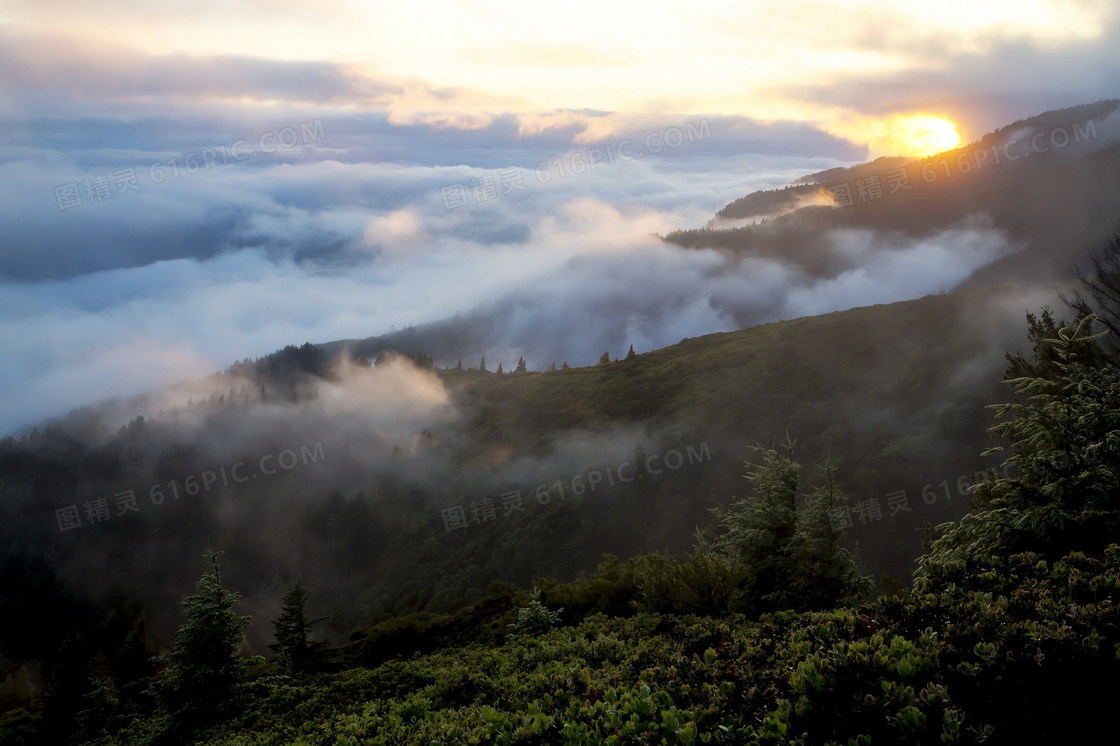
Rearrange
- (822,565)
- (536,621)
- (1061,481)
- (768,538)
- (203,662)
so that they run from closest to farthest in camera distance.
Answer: (1061,481)
(822,565)
(768,538)
(203,662)
(536,621)

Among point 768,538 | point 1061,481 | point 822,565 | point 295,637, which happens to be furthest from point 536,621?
point 295,637

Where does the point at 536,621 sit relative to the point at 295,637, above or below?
above

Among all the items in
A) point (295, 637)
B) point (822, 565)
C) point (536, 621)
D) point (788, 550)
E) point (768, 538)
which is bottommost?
point (295, 637)

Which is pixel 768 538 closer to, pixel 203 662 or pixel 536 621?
pixel 536 621

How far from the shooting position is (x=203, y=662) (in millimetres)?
27719

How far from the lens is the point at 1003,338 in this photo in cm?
17688

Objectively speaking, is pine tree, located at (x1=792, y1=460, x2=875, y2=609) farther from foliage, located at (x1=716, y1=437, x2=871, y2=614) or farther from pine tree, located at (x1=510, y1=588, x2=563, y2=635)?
pine tree, located at (x1=510, y1=588, x2=563, y2=635)

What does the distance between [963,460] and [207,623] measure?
15320cm

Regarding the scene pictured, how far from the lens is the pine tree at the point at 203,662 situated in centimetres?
2681

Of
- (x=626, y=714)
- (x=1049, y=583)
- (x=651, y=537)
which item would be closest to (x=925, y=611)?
(x=1049, y=583)

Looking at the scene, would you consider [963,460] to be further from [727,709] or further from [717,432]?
[727,709]

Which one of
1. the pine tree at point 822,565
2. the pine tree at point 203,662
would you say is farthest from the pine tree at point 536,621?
the pine tree at point 203,662

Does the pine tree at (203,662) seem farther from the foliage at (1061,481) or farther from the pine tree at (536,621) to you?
the foliage at (1061,481)

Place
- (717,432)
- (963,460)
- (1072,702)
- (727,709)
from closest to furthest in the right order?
(1072,702) < (727,709) < (963,460) < (717,432)
